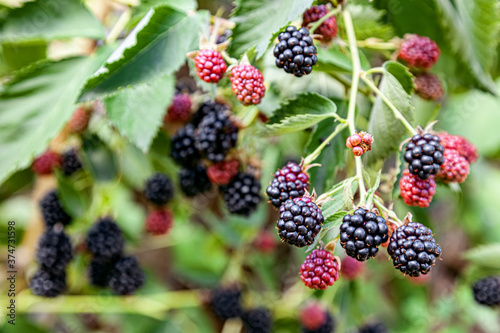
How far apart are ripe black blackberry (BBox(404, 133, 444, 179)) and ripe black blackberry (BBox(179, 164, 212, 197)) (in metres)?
0.51

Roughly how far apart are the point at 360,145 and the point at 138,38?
0.45 m

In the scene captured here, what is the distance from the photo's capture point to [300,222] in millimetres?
611

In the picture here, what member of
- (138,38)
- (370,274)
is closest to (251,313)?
(370,274)

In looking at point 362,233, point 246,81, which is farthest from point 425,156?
point 246,81

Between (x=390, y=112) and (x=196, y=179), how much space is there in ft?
1.62

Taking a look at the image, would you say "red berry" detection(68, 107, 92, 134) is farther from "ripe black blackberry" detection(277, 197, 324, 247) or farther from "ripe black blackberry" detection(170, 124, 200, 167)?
"ripe black blackberry" detection(277, 197, 324, 247)

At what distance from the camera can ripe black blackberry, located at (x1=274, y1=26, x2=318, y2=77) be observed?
69 cm

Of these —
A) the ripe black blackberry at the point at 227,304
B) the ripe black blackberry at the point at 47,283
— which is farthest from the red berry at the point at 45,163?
the ripe black blackberry at the point at 227,304

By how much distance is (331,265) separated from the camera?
657mm

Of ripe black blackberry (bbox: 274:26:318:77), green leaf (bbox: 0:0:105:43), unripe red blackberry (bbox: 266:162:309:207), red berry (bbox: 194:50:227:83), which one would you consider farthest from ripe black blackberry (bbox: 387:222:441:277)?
green leaf (bbox: 0:0:105:43)

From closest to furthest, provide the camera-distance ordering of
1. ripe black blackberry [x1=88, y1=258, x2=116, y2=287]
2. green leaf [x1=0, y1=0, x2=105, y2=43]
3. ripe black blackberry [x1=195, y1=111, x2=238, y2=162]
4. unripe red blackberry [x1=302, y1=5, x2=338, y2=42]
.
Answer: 1. unripe red blackberry [x1=302, y1=5, x2=338, y2=42]
2. ripe black blackberry [x1=195, y1=111, x2=238, y2=162]
3. green leaf [x1=0, y1=0, x2=105, y2=43]
4. ripe black blackberry [x1=88, y1=258, x2=116, y2=287]

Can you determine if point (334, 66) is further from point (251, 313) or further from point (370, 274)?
point (370, 274)

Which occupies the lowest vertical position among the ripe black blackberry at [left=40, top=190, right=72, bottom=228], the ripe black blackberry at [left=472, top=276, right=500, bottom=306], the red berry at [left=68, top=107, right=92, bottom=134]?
the ripe black blackberry at [left=472, top=276, right=500, bottom=306]

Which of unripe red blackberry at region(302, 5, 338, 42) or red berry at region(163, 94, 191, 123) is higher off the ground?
unripe red blackberry at region(302, 5, 338, 42)
